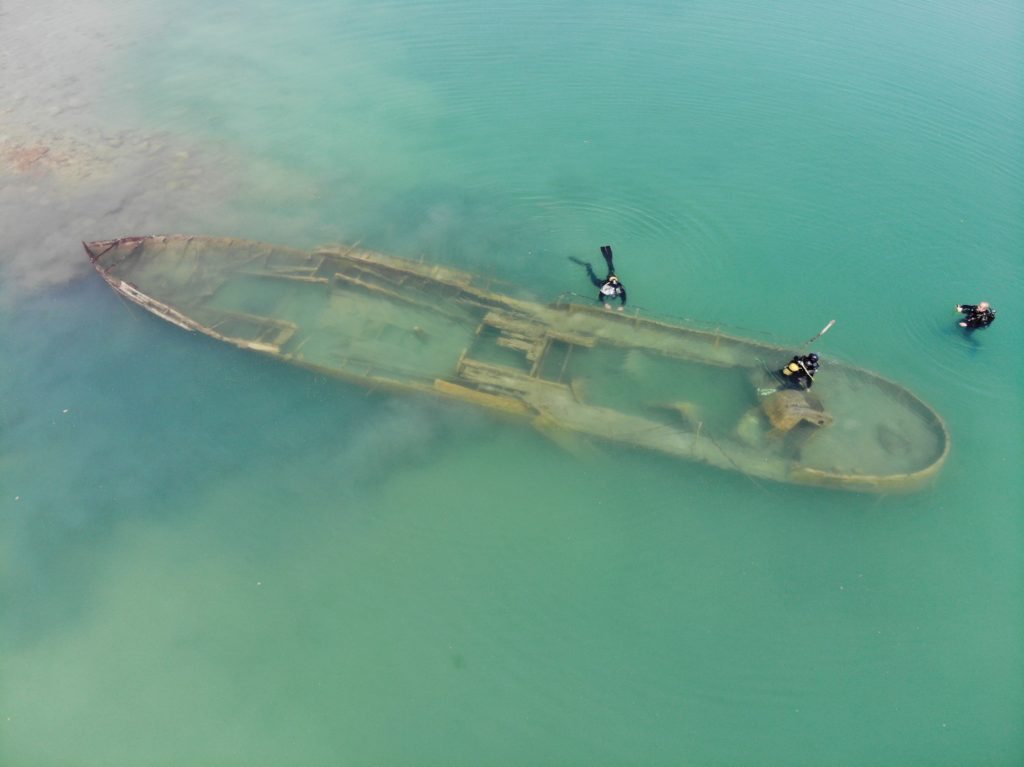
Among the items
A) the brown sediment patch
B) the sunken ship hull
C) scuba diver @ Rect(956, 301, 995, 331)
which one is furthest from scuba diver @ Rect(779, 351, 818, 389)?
the brown sediment patch

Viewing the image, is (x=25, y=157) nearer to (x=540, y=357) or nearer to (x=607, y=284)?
(x=540, y=357)

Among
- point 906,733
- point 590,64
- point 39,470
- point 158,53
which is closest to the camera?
point 906,733

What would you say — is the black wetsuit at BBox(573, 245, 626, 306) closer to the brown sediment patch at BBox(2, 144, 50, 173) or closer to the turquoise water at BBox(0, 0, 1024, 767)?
the turquoise water at BBox(0, 0, 1024, 767)

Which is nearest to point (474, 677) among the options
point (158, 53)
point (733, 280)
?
point (733, 280)

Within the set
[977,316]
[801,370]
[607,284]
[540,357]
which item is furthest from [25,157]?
[977,316]

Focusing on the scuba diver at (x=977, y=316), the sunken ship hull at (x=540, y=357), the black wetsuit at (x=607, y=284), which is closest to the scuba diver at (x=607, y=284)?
the black wetsuit at (x=607, y=284)

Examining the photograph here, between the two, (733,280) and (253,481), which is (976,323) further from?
(253,481)
